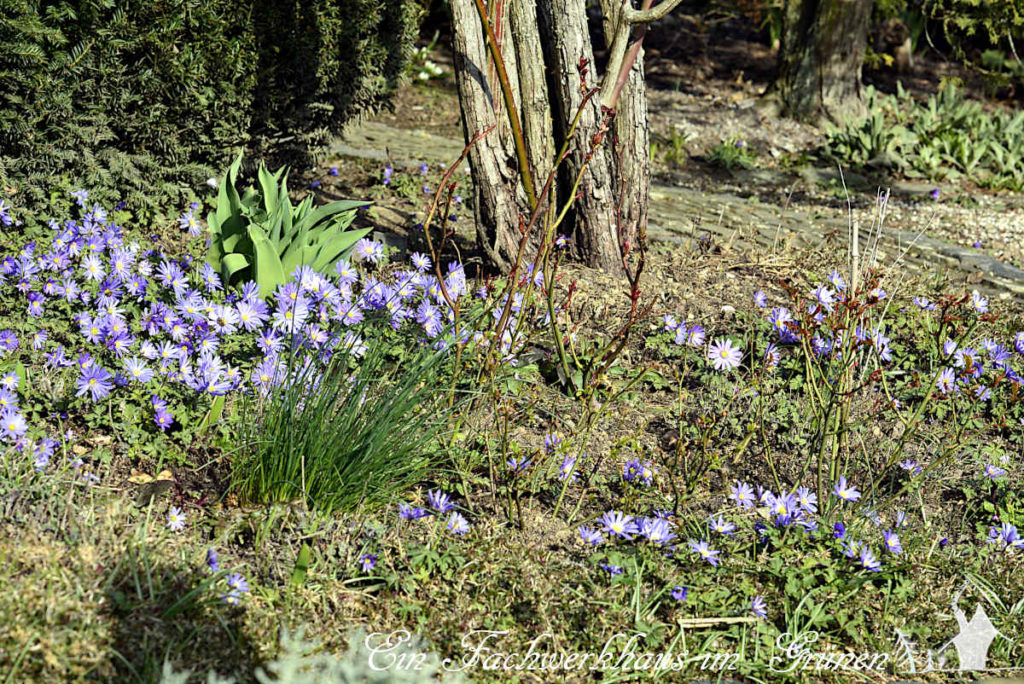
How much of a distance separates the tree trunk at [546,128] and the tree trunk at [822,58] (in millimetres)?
3990

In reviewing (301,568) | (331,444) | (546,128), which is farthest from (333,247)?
(301,568)

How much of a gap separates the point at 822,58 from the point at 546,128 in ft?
14.3

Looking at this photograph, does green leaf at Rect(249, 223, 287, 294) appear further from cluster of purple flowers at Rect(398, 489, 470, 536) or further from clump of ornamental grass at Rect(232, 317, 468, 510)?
cluster of purple flowers at Rect(398, 489, 470, 536)

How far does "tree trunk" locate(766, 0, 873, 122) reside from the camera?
284 inches

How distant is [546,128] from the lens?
3828mm

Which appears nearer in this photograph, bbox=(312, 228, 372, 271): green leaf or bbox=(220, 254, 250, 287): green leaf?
bbox=(220, 254, 250, 287): green leaf

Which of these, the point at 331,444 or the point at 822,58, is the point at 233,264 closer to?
the point at 331,444

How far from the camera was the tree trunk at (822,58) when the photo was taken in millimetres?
7207

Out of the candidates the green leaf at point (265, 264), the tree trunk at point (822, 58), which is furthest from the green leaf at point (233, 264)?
the tree trunk at point (822, 58)

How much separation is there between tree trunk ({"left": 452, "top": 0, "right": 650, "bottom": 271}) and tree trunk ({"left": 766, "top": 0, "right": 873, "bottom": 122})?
157 inches
